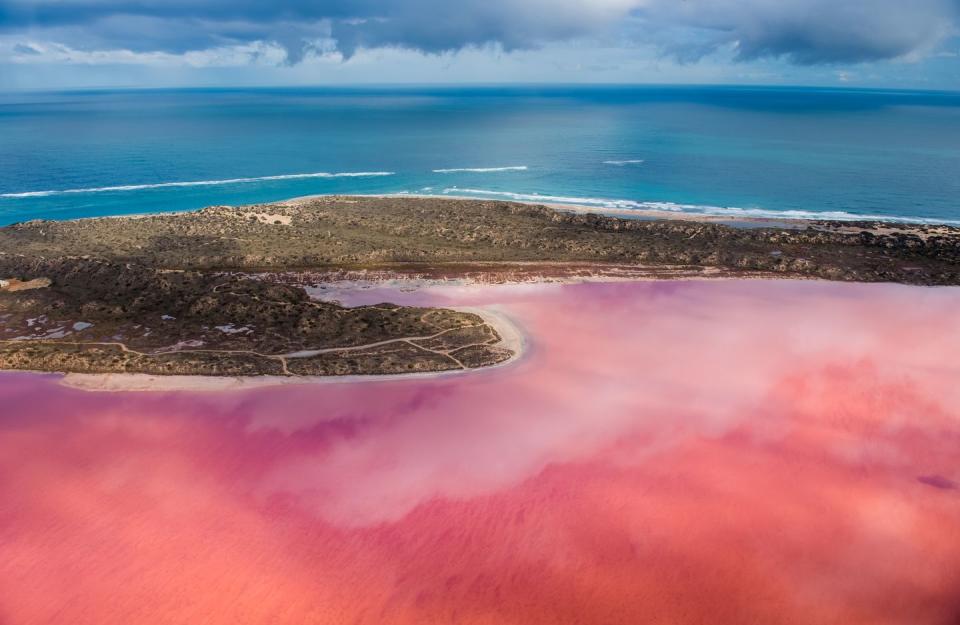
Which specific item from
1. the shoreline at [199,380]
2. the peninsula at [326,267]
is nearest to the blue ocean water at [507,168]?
the peninsula at [326,267]

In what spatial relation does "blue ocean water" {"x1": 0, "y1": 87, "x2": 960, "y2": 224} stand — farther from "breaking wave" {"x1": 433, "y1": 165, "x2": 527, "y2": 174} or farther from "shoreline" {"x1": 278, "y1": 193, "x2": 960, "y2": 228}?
"shoreline" {"x1": 278, "y1": 193, "x2": 960, "y2": 228}

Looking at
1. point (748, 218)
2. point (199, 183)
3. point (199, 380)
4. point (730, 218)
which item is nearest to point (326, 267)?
point (199, 380)

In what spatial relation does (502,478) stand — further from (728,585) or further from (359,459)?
(728,585)

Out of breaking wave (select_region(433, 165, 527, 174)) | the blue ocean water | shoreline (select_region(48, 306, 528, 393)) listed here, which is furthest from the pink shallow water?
breaking wave (select_region(433, 165, 527, 174))

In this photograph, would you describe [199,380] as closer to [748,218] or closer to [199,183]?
[748,218]

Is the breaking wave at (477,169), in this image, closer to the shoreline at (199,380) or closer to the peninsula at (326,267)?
the peninsula at (326,267)

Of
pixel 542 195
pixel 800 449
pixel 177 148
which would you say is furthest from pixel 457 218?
pixel 177 148
